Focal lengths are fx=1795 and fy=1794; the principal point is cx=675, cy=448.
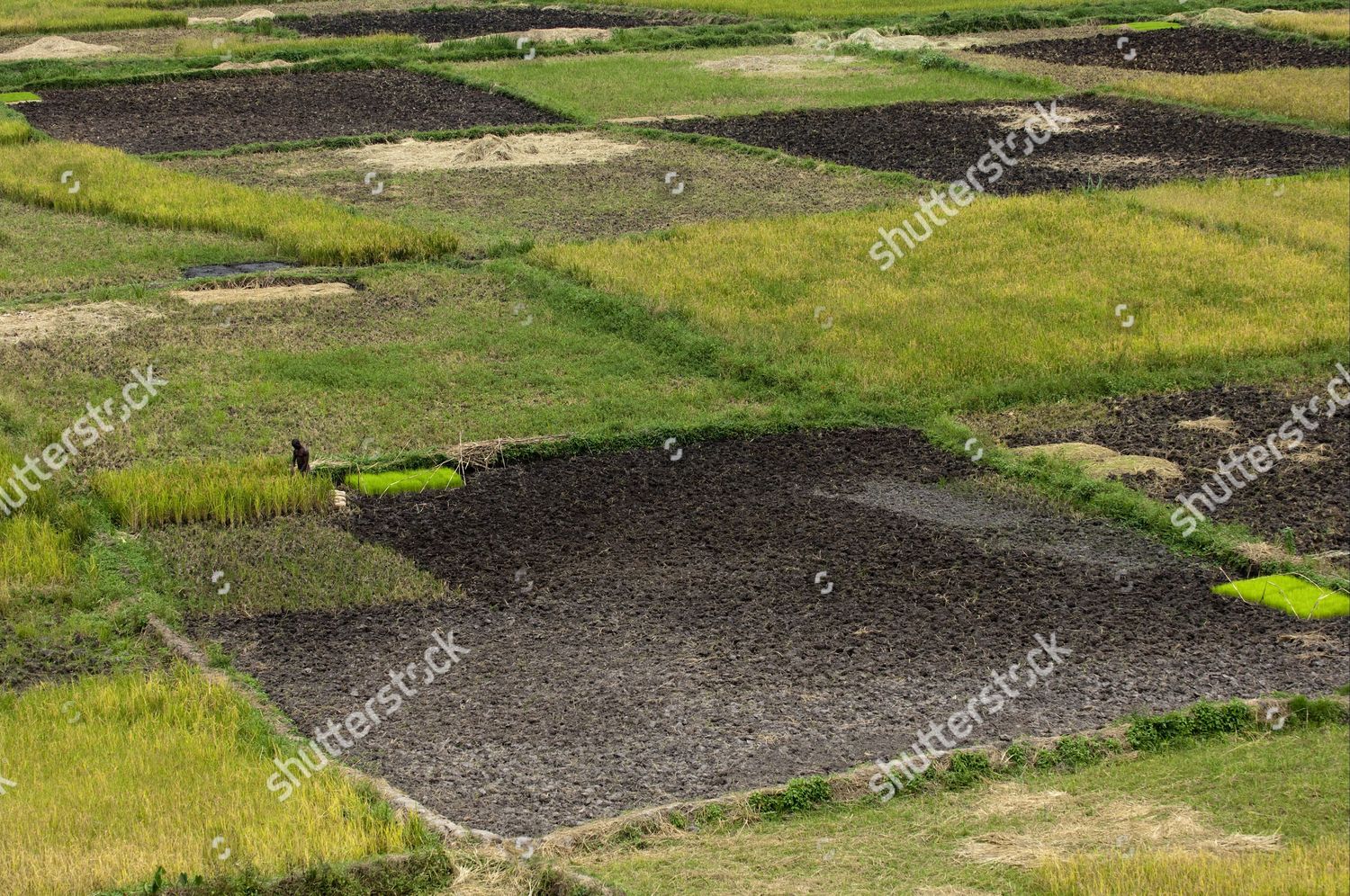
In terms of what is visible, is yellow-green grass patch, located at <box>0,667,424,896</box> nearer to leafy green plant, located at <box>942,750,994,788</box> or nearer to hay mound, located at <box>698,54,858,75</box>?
leafy green plant, located at <box>942,750,994,788</box>

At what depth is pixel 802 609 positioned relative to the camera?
884 centimetres

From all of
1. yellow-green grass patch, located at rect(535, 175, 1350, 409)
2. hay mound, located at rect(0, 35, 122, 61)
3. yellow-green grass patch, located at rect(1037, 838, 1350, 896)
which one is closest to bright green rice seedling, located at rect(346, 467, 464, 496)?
yellow-green grass patch, located at rect(535, 175, 1350, 409)

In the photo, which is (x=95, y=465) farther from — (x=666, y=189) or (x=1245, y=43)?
(x=1245, y=43)

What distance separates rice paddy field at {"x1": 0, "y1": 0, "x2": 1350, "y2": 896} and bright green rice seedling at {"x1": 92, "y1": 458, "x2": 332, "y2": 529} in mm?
30

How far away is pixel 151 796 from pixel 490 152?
1535 cm

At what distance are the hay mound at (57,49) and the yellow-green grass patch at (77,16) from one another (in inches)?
85.8

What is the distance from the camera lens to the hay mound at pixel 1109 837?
638cm

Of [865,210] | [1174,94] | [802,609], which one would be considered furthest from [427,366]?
[1174,94]

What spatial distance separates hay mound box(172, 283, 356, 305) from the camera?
1509 centimetres

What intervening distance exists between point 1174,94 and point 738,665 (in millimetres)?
19190

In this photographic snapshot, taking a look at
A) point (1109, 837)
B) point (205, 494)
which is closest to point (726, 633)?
point (1109, 837)

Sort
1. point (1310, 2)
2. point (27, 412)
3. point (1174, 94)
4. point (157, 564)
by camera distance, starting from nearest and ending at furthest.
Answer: point (157, 564)
point (27, 412)
point (1174, 94)
point (1310, 2)

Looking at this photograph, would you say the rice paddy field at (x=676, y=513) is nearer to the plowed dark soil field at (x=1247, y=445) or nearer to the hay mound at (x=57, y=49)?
the plowed dark soil field at (x=1247, y=445)

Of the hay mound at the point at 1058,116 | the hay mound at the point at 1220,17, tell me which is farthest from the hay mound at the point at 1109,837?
the hay mound at the point at 1220,17
